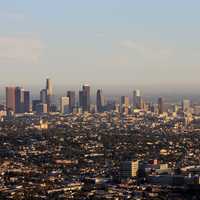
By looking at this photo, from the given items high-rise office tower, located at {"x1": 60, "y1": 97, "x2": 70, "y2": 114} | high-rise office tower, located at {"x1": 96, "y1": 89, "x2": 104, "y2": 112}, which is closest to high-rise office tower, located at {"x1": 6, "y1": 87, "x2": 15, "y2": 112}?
high-rise office tower, located at {"x1": 60, "y1": 97, "x2": 70, "y2": 114}

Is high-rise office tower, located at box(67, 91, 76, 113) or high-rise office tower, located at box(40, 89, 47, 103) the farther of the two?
high-rise office tower, located at box(40, 89, 47, 103)

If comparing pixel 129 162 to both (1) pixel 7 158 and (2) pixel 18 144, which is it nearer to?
(1) pixel 7 158

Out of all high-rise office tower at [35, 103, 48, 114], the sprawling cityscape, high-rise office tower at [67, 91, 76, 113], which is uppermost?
high-rise office tower at [67, 91, 76, 113]

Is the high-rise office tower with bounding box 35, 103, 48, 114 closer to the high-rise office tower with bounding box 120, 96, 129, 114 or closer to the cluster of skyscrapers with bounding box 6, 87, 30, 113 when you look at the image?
the cluster of skyscrapers with bounding box 6, 87, 30, 113

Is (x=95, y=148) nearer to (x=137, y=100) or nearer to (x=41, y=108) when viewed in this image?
(x=41, y=108)

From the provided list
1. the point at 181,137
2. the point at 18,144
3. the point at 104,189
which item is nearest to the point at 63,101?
the point at 181,137

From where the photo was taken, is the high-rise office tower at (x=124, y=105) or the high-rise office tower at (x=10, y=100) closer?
the high-rise office tower at (x=10, y=100)

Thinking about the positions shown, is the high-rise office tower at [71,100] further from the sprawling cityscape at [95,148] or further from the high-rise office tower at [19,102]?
the high-rise office tower at [19,102]

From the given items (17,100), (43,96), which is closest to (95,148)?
(17,100)

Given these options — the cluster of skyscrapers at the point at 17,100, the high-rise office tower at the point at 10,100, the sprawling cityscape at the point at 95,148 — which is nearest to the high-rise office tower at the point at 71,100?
the sprawling cityscape at the point at 95,148
